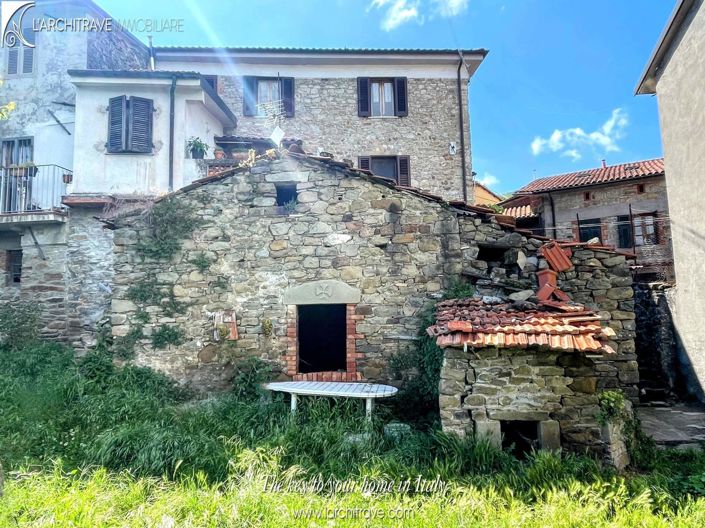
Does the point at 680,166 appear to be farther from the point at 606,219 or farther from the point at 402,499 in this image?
the point at 402,499

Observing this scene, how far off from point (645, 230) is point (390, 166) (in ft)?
31.5

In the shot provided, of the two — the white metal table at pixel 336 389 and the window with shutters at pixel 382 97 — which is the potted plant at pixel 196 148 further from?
the white metal table at pixel 336 389

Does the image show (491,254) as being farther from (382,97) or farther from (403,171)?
(382,97)

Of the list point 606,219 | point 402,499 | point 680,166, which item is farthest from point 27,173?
point 606,219

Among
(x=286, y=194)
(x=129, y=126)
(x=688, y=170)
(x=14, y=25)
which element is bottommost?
(x=286, y=194)

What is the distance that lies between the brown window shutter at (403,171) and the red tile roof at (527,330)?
8.95 m

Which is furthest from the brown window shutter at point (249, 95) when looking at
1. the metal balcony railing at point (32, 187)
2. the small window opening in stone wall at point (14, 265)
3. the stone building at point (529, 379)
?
the stone building at point (529, 379)

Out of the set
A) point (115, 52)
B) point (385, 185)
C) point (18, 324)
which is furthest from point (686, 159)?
point (115, 52)

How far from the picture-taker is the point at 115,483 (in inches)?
167

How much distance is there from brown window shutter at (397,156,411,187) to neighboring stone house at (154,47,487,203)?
0.03 m

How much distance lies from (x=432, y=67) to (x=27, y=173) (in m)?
13.2

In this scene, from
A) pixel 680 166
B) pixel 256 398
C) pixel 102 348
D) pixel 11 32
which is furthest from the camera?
pixel 11 32

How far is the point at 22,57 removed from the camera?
1145 centimetres

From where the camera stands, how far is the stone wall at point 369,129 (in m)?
13.7
